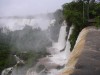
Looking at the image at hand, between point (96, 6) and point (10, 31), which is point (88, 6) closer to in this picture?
point (96, 6)

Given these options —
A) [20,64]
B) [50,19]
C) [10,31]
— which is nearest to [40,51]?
[20,64]

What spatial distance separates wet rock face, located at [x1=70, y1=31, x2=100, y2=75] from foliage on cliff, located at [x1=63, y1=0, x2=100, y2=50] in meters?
10.4

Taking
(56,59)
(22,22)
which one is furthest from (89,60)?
(22,22)

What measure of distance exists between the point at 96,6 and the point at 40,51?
826 cm

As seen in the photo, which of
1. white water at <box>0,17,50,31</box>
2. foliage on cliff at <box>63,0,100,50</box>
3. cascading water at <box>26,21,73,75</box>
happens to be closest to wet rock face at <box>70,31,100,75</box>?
cascading water at <box>26,21,73,75</box>

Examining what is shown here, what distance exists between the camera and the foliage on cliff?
2638cm

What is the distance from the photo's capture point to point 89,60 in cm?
1195

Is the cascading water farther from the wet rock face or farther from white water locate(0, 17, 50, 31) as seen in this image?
white water locate(0, 17, 50, 31)

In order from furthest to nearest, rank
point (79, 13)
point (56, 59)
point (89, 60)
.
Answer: point (56, 59)
point (79, 13)
point (89, 60)

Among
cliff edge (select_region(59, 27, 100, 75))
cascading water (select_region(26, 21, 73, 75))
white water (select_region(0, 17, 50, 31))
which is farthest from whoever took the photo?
white water (select_region(0, 17, 50, 31))

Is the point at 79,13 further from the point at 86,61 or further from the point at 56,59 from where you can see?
the point at 86,61

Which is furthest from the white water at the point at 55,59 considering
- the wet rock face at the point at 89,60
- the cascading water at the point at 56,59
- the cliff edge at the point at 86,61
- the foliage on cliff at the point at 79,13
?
the cliff edge at the point at 86,61

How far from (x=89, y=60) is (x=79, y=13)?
15.7m

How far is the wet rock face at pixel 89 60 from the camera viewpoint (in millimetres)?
10698
